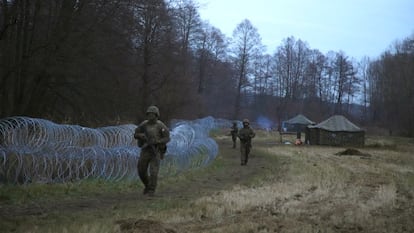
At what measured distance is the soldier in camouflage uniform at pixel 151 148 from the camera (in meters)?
13.5

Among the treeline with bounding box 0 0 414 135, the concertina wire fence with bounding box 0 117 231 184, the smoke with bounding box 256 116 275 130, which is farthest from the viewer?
the smoke with bounding box 256 116 275 130

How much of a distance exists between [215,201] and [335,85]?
96.8 meters

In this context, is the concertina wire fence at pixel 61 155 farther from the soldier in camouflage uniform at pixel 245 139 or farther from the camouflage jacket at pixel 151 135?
the soldier in camouflage uniform at pixel 245 139

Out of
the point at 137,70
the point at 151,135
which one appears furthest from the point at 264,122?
the point at 151,135

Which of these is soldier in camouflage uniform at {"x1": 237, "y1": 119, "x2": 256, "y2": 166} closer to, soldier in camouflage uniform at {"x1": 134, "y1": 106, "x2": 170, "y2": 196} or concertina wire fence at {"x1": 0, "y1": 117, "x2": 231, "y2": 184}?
concertina wire fence at {"x1": 0, "y1": 117, "x2": 231, "y2": 184}

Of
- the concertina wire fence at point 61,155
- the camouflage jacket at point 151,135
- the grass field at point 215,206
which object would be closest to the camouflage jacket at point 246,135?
the concertina wire fence at point 61,155

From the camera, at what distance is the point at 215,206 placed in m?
11.5

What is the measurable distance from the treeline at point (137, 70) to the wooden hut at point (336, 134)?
1262 cm

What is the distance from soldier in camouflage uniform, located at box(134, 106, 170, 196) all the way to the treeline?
6124 mm

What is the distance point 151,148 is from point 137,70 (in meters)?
26.3

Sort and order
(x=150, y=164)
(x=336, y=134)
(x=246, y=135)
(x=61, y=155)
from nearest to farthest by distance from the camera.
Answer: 1. (x=150, y=164)
2. (x=61, y=155)
3. (x=246, y=135)
4. (x=336, y=134)

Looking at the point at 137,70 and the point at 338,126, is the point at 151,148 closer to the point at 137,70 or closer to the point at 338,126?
the point at 137,70

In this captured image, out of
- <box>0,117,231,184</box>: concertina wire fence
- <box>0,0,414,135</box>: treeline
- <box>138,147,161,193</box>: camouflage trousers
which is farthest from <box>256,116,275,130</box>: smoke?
<box>138,147,161,193</box>: camouflage trousers

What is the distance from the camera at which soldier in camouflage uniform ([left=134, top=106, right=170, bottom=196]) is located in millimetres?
13461
